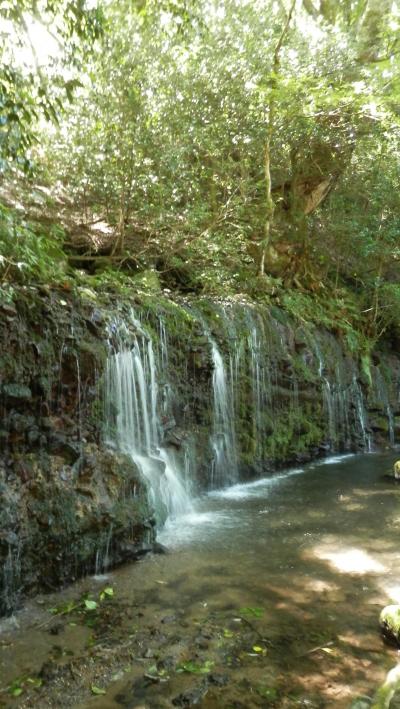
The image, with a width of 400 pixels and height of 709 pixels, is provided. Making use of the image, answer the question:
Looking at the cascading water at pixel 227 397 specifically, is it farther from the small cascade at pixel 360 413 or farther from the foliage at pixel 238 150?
the foliage at pixel 238 150

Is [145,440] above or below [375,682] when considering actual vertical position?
above

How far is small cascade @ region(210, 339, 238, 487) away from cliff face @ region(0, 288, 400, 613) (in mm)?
32

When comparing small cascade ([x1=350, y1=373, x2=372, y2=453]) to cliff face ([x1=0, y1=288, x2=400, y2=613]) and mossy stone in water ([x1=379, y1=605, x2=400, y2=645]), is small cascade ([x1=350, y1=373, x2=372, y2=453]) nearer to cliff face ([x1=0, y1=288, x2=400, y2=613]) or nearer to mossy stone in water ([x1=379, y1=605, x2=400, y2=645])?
cliff face ([x1=0, y1=288, x2=400, y2=613])

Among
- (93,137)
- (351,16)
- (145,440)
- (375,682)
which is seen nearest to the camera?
(375,682)

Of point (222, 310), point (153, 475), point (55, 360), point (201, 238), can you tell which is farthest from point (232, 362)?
point (55, 360)

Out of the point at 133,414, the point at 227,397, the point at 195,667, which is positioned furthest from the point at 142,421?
the point at 195,667

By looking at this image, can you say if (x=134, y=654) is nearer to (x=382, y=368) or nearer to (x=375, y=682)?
(x=375, y=682)

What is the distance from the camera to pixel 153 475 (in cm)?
735

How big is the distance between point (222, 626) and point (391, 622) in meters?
1.42

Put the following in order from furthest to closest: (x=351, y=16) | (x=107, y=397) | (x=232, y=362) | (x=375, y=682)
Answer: (x=351, y=16) → (x=232, y=362) → (x=107, y=397) → (x=375, y=682)

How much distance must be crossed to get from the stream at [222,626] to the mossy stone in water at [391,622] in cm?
11

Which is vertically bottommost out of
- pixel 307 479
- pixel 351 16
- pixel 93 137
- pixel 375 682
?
pixel 375 682

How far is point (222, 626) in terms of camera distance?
4.53m

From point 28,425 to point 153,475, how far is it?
236 centimetres
